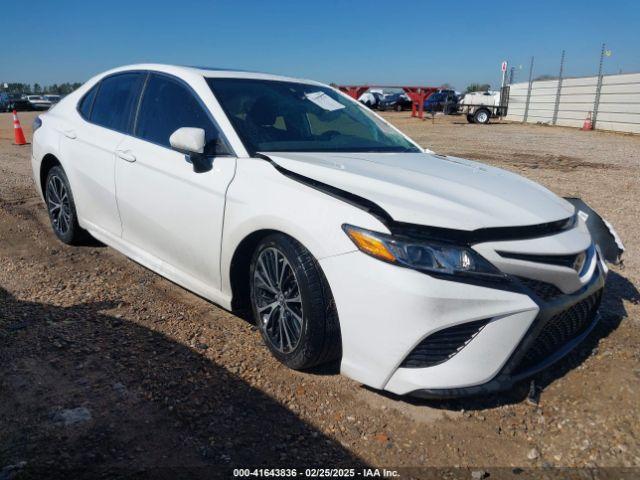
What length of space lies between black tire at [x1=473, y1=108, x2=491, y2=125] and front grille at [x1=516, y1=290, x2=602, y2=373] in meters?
27.2

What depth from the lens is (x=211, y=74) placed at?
365 cm

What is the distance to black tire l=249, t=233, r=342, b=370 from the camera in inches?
102

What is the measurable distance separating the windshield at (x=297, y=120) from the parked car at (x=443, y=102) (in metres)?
31.0

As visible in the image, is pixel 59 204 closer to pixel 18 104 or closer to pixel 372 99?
pixel 372 99

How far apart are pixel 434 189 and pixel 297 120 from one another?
1.33 metres

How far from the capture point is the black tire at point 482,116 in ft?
92.4

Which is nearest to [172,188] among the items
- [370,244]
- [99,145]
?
[99,145]

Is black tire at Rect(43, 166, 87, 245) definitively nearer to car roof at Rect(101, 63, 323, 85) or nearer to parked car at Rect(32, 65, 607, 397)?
parked car at Rect(32, 65, 607, 397)

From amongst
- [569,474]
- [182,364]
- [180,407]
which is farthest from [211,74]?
[569,474]

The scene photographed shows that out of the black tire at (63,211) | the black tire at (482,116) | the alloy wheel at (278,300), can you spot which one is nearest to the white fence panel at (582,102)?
the black tire at (482,116)

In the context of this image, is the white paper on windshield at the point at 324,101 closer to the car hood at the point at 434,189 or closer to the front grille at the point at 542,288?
the car hood at the point at 434,189

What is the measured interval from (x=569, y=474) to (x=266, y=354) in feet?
5.43

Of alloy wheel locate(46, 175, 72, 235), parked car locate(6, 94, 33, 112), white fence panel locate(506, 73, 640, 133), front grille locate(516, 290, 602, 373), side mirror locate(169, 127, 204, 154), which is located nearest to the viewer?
front grille locate(516, 290, 602, 373)

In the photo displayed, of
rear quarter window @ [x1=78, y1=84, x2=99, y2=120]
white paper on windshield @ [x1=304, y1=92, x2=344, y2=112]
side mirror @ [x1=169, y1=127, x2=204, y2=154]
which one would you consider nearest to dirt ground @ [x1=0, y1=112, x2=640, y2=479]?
side mirror @ [x1=169, y1=127, x2=204, y2=154]
